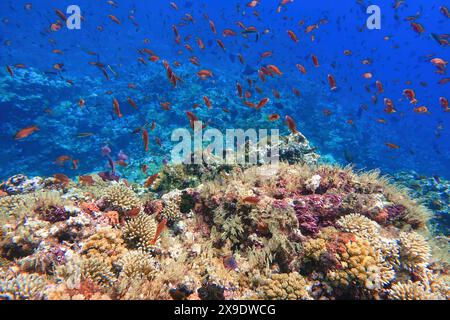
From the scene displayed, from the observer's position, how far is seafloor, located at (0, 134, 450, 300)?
3.60 meters

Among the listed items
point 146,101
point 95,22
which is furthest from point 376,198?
point 95,22

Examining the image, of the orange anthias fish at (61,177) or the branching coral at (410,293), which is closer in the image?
the branching coral at (410,293)

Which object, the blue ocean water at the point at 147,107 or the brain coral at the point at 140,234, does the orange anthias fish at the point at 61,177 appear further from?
the brain coral at the point at 140,234

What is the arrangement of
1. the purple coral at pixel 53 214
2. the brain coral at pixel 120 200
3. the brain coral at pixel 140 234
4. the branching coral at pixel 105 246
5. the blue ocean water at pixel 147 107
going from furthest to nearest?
the blue ocean water at pixel 147 107, the brain coral at pixel 120 200, the purple coral at pixel 53 214, the brain coral at pixel 140 234, the branching coral at pixel 105 246

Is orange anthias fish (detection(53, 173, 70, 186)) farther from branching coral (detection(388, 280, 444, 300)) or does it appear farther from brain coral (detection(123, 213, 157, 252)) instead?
branching coral (detection(388, 280, 444, 300))

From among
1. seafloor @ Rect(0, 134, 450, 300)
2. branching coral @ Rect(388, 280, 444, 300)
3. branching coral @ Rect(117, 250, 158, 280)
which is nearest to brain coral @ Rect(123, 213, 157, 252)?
seafloor @ Rect(0, 134, 450, 300)

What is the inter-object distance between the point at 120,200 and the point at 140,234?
1.14m

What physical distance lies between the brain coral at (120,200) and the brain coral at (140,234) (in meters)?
0.76

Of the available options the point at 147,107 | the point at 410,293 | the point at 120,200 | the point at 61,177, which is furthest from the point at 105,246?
the point at 147,107

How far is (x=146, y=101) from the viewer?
66.1ft

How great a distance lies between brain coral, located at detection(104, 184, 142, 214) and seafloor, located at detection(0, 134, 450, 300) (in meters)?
0.02

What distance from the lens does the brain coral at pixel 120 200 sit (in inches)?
206

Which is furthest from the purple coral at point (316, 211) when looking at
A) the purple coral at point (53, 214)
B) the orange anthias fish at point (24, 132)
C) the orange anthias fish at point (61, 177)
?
the orange anthias fish at point (24, 132)
